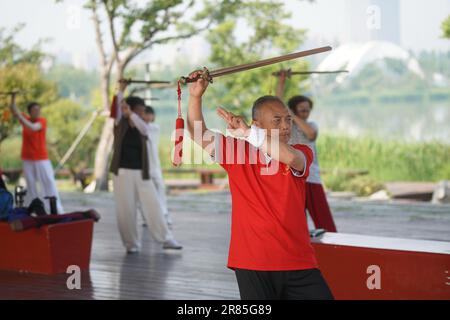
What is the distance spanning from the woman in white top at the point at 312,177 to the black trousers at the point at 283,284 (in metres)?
3.02

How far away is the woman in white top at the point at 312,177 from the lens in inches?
251

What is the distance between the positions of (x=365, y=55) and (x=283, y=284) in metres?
12.9

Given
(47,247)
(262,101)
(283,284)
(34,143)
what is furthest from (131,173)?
(283,284)

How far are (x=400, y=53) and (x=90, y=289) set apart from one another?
36.4 ft

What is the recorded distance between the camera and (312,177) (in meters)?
6.50

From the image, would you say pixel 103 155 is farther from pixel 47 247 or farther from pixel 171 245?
pixel 47 247

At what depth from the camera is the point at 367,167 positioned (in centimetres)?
1500

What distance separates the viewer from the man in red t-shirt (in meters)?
3.34

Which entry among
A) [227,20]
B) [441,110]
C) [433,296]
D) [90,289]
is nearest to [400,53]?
[441,110]

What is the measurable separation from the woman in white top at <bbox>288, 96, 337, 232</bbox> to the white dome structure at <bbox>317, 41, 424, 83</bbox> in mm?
8354

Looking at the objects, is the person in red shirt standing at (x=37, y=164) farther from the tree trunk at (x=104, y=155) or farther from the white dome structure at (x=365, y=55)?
the white dome structure at (x=365, y=55)

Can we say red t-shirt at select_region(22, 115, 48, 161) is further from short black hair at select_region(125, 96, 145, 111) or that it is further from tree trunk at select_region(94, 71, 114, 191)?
tree trunk at select_region(94, 71, 114, 191)

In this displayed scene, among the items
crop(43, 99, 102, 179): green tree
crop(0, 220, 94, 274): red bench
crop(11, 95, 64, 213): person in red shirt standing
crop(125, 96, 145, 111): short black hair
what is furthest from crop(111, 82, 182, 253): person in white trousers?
crop(43, 99, 102, 179): green tree

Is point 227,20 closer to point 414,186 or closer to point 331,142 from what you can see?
point 331,142
